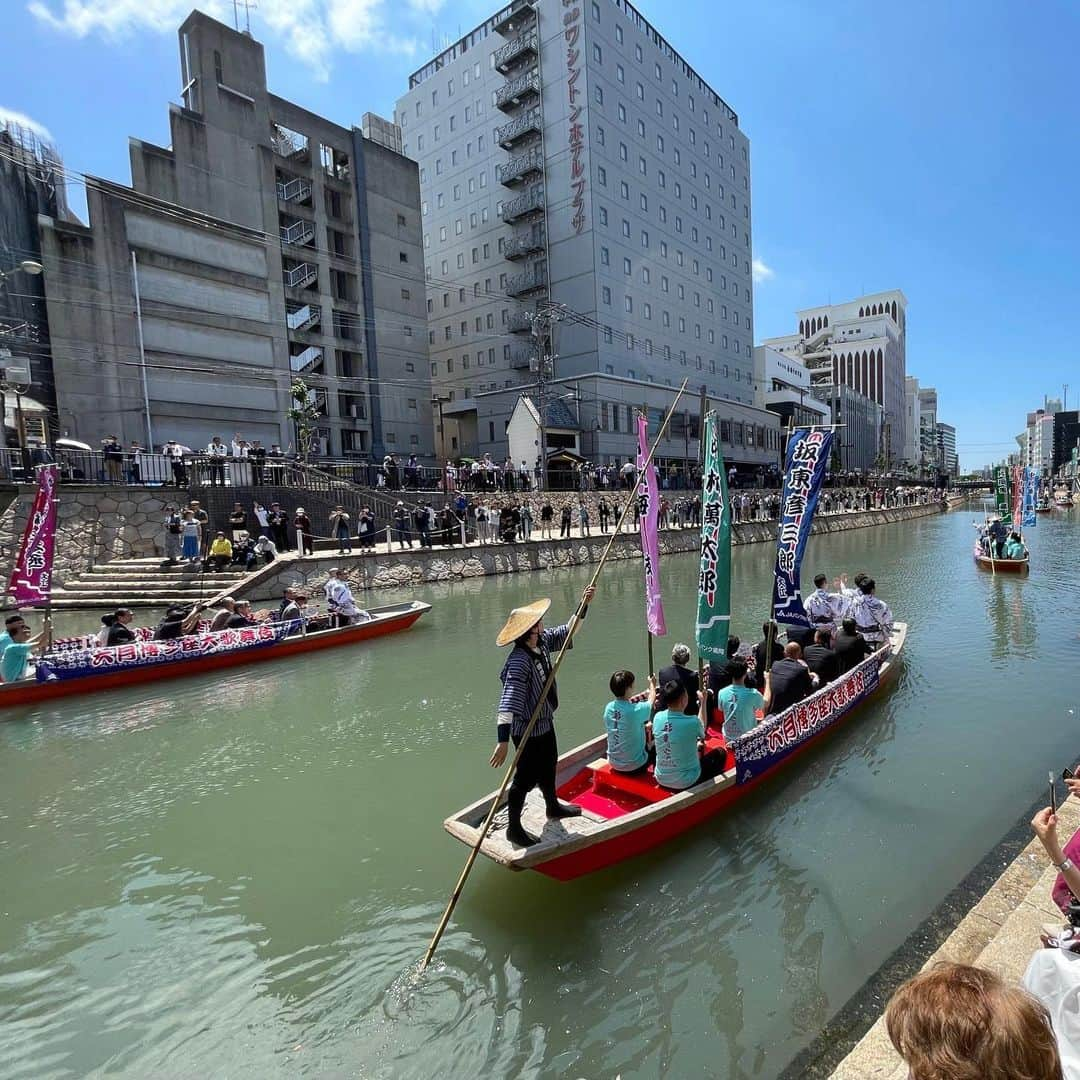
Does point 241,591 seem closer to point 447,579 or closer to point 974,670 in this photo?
point 447,579

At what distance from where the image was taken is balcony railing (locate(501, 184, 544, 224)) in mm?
50844

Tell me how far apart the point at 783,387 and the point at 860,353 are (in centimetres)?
6749

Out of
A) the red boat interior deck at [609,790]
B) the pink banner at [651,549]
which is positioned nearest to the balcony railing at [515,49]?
the pink banner at [651,549]

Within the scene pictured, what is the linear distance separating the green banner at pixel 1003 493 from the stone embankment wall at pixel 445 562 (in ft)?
50.5

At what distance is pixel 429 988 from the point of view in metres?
4.95

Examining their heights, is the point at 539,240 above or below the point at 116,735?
above

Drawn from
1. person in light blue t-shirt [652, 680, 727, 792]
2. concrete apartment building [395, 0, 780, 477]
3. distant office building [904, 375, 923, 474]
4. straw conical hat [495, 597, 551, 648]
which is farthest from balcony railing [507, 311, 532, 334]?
distant office building [904, 375, 923, 474]

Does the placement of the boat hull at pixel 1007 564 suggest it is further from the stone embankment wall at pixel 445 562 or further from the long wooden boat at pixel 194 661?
the long wooden boat at pixel 194 661

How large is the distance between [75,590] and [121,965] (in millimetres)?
18229

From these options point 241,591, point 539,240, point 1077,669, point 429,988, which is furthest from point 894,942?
point 539,240

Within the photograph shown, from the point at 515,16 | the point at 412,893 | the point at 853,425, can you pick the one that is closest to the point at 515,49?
the point at 515,16

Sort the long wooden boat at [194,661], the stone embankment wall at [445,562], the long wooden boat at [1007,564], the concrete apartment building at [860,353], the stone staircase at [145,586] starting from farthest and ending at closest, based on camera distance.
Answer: the concrete apartment building at [860,353] < the long wooden boat at [1007,564] < the stone embankment wall at [445,562] < the stone staircase at [145,586] < the long wooden boat at [194,661]

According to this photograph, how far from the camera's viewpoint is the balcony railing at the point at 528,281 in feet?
170

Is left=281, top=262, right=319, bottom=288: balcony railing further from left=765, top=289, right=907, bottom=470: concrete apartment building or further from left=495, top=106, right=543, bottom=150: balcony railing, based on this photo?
left=765, top=289, right=907, bottom=470: concrete apartment building
